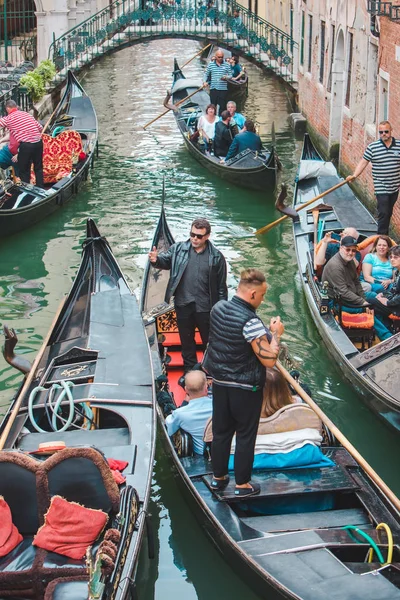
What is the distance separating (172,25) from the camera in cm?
1413

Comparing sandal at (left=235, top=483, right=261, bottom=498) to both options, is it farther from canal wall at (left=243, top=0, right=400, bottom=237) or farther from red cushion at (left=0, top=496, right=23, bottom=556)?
canal wall at (left=243, top=0, right=400, bottom=237)

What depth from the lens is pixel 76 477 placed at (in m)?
3.12

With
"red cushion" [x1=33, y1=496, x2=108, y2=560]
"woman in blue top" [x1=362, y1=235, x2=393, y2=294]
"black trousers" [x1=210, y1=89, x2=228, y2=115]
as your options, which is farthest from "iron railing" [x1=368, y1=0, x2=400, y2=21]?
"red cushion" [x1=33, y1=496, x2=108, y2=560]

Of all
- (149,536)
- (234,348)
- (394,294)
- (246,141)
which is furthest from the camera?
(246,141)

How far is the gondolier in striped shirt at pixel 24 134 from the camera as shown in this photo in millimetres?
7750

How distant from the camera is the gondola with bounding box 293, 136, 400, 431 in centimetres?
445

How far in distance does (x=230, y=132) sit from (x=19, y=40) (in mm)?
7047

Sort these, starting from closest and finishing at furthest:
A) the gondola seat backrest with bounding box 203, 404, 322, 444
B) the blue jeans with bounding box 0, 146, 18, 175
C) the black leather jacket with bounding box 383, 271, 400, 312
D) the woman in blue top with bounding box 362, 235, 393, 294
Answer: the gondola seat backrest with bounding box 203, 404, 322, 444 → the black leather jacket with bounding box 383, 271, 400, 312 → the woman in blue top with bounding box 362, 235, 393, 294 → the blue jeans with bounding box 0, 146, 18, 175

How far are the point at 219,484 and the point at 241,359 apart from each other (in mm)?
603

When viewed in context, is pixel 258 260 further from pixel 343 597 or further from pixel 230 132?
pixel 343 597

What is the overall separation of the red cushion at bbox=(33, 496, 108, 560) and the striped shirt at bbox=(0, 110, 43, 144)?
5.16 meters

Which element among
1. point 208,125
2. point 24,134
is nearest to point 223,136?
point 208,125

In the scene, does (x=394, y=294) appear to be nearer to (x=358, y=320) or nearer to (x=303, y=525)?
(x=358, y=320)

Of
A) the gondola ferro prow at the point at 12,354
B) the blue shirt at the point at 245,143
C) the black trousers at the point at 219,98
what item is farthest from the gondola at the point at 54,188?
the gondola ferro prow at the point at 12,354
